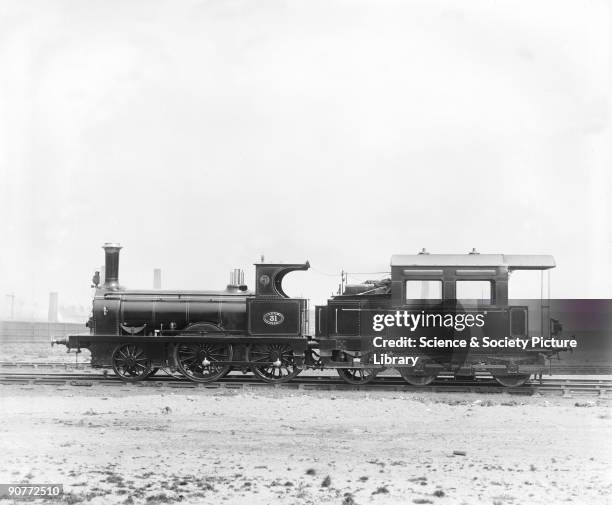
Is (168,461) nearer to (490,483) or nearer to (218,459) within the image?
(218,459)

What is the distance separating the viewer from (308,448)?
10.2 metres

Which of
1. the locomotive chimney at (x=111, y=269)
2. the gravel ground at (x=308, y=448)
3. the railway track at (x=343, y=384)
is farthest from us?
the locomotive chimney at (x=111, y=269)

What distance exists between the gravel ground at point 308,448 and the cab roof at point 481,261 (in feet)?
8.73

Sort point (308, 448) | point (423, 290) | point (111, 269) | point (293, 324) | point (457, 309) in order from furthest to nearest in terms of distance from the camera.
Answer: point (111, 269) < point (293, 324) < point (423, 290) < point (457, 309) < point (308, 448)

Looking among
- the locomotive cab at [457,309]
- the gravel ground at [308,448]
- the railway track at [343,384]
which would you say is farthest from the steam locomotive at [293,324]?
the gravel ground at [308,448]

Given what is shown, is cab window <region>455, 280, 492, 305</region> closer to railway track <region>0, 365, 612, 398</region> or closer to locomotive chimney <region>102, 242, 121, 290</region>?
railway track <region>0, 365, 612, 398</region>

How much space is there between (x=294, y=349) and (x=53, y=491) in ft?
29.7

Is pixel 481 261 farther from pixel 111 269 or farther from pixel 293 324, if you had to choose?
pixel 111 269

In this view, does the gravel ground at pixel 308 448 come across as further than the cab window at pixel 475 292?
No

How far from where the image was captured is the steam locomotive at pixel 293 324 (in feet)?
51.7

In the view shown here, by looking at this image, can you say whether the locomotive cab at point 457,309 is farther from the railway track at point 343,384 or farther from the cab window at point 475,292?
the railway track at point 343,384

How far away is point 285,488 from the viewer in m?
8.23

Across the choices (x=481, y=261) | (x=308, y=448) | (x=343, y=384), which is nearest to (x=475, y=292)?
(x=481, y=261)

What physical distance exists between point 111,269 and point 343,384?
5956 millimetres
